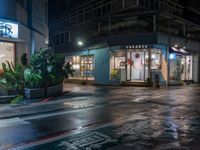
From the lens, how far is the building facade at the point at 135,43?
90.4ft

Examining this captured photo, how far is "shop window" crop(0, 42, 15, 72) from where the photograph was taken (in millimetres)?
18422

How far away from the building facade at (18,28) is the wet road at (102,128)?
6485 millimetres

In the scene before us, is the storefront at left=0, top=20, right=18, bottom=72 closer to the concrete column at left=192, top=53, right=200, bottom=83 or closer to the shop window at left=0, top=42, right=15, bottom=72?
the shop window at left=0, top=42, right=15, bottom=72

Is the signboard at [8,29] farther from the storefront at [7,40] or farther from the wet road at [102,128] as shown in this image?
the wet road at [102,128]

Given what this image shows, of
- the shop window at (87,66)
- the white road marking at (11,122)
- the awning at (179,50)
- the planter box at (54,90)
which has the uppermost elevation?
the awning at (179,50)

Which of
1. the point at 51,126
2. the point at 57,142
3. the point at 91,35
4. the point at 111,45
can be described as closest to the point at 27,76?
the point at 51,126

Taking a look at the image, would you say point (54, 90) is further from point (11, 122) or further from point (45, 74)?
point (11, 122)

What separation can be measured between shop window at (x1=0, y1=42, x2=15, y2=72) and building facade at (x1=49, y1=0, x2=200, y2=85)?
11.8 meters

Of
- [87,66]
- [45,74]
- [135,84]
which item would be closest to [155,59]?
[135,84]

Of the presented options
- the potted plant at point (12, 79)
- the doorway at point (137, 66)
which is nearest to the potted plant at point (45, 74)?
the potted plant at point (12, 79)

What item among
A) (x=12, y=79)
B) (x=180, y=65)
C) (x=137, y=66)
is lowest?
(x=12, y=79)

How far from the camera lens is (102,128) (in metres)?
8.77

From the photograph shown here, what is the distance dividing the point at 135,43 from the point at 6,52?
41.5ft

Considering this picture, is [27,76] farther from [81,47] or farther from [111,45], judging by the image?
[81,47]
